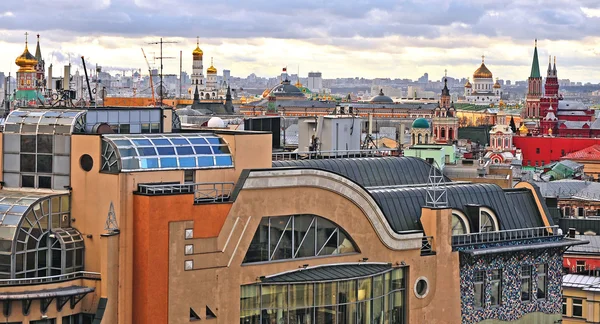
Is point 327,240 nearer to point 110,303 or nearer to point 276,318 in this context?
point 276,318

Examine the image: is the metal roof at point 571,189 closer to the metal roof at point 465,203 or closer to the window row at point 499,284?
the metal roof at point 465,203

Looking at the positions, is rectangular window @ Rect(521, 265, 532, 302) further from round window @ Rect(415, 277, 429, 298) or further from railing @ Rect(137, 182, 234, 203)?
railing @ Rect(137, 182, 234, 203)

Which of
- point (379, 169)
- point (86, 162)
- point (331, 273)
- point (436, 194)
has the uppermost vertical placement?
point (86, 162)

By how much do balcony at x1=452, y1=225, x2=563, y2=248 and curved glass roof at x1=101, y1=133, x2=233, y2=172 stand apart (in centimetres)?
754

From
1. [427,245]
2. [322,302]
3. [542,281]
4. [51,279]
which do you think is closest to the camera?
[51,279]

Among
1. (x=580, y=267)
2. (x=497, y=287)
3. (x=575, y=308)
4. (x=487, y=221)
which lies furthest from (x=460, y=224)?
(x=580, y=267)

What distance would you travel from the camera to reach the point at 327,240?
31297mm

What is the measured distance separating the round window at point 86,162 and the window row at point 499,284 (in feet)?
37.4

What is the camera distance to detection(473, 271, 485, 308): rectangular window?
34906 mm

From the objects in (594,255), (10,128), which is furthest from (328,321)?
(594,255)

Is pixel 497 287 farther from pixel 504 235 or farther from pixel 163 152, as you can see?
pixel 163 152

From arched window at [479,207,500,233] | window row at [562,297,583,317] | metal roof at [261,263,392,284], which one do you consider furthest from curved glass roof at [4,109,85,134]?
window row at [562,297,583,317]

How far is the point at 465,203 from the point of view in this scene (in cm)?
3572

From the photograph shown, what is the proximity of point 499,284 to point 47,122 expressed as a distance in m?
13.3
